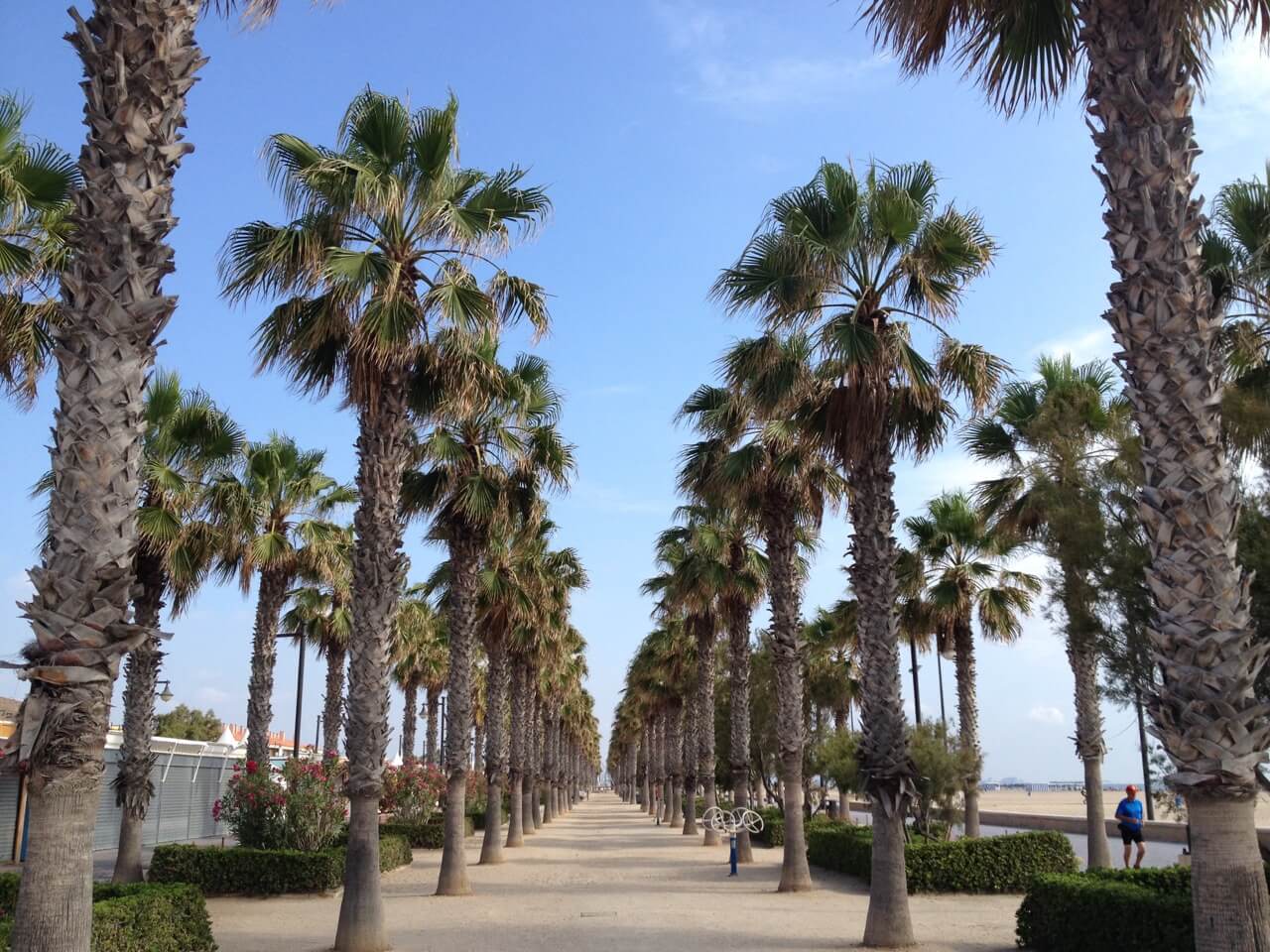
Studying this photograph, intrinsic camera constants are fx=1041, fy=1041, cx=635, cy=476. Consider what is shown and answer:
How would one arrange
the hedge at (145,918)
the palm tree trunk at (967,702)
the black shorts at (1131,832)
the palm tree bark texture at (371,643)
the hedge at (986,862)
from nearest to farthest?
the hedge at (145,918) → the palm tree bark texture at (371,643) → the black shorts at (1131,832) → the hedge at (986,862) → the palm tree trunk at (967,702)

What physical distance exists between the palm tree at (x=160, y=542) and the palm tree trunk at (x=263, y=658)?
232 centimetres

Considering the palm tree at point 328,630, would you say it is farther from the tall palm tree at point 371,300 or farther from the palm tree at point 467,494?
the tall palm tree at point 371,300

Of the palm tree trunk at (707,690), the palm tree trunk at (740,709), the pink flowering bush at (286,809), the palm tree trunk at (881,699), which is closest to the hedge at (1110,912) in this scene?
the palm tree trunk at (881,699)

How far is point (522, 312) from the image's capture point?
16.1 meters

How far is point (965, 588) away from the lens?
87.7 feet

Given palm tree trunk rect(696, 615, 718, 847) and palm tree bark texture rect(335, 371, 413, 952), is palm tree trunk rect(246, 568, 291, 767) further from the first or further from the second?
palm tree trunk rect(696, 615, 718, 847)

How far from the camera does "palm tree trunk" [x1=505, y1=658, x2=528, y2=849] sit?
34375 mm

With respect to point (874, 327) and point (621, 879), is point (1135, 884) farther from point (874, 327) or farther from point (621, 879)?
point (621, 879)

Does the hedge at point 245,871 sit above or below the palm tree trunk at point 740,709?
below

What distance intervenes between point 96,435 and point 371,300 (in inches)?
294

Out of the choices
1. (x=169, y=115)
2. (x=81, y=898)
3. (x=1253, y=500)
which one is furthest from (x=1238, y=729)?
(x=169, y=115)

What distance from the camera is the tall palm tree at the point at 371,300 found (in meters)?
13.4

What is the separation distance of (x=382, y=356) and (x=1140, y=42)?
361 inches

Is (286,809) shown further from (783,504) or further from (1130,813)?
(1130,813)
